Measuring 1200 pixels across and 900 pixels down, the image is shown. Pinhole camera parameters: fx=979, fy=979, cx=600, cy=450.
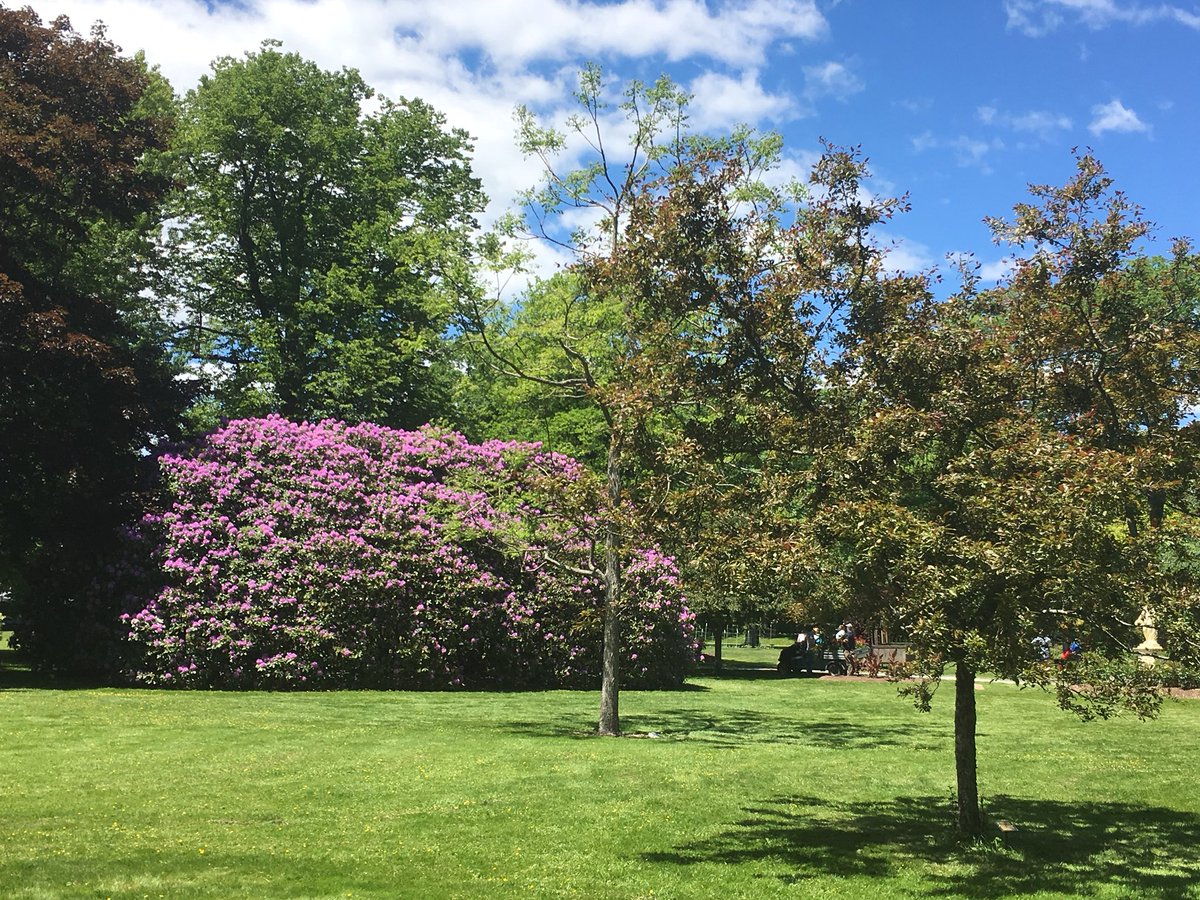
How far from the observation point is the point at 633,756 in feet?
43.1

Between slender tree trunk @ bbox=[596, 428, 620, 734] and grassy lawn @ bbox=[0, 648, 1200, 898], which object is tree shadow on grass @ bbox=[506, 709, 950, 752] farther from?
slender tree trunk @ bbox=[596, 428, 620, 734]

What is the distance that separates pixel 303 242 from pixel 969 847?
Answer: 33488 millimetres

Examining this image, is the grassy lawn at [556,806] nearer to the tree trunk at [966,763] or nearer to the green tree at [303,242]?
the tree trunk at [966,763]

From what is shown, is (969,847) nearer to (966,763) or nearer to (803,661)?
(966,763)

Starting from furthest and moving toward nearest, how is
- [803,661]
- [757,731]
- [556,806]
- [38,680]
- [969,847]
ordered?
[803,661], [38,680], [757,731], [556,806], [969,847]

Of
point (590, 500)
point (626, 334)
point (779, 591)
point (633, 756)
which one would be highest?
point (626, 334)

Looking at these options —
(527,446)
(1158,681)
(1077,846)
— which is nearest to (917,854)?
(1077,846)

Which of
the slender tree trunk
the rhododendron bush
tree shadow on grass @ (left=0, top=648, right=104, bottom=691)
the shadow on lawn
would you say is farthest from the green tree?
the shadow on lawn

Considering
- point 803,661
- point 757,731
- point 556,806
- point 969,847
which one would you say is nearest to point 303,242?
point 803,661

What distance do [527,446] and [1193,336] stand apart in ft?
53.6

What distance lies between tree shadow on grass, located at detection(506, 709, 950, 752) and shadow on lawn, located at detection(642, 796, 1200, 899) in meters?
4.64

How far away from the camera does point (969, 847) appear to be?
8.38m

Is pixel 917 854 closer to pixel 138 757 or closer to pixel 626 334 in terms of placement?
pixel 138 757

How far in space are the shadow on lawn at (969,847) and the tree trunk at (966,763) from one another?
21 centimetres
